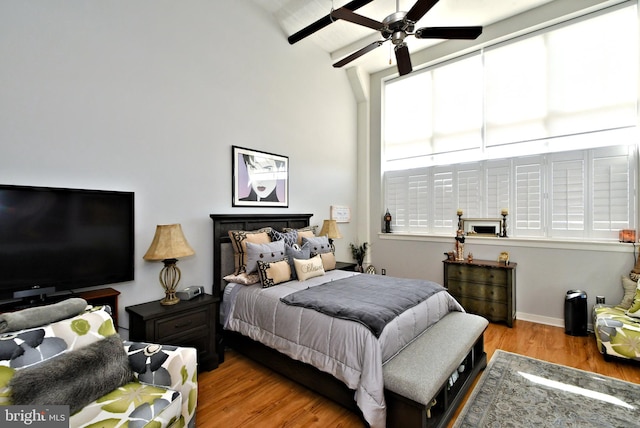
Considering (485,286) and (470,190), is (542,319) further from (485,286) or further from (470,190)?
(470,190)

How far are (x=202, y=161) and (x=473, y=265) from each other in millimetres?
3589

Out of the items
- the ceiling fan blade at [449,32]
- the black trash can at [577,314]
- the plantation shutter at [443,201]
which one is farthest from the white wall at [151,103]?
the black trash can at [577,314]

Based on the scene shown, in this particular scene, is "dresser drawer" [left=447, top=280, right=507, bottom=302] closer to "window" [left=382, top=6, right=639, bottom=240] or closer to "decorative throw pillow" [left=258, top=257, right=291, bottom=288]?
"window" [left=382, top=6, right=639, bottom=240]

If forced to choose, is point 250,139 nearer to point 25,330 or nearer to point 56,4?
point 56,4

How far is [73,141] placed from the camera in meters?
2.28

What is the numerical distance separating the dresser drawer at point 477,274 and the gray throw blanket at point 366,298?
1.40 metres

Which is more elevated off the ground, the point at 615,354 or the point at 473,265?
the point at 473,265

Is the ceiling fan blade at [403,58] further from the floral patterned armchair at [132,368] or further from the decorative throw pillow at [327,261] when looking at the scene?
the floral patterned armchair at [132,368]

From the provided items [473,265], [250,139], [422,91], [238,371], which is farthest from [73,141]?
[422,91]

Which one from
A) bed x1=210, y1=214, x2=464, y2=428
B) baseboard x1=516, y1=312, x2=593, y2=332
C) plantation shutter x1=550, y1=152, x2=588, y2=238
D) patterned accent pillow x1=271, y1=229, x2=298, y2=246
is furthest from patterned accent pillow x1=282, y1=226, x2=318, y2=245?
plantation shutter x1=550, y1=152, x2=588, y2=238

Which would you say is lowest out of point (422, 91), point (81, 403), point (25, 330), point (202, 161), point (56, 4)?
point (81, 403)

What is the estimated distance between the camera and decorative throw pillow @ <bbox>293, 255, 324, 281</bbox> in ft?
10.0

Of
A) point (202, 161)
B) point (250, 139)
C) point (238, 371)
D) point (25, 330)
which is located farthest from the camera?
point (250, 139)

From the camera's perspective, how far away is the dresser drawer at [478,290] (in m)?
3.69
